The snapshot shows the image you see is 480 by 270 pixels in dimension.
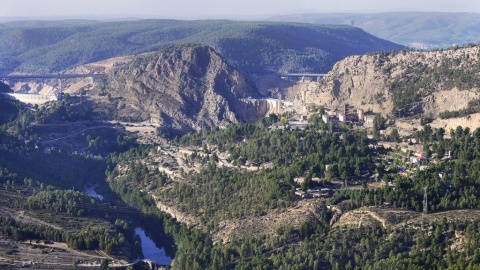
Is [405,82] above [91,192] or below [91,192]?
above

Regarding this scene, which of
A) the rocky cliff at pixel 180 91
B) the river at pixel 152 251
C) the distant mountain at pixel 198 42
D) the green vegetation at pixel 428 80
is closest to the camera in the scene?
the river at pixel 152 251

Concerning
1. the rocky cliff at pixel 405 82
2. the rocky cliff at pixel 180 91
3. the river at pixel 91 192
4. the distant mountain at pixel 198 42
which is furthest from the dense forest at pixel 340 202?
the distant mountain at pixel 198 42

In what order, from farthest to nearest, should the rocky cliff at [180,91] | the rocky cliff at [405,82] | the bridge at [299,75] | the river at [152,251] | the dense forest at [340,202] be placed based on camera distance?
the bridge at [299,75]
the rocky cliff at [180,91]
the rocky cliff at [405,82]
the river at [152,251]
the dense forest at [340,202]

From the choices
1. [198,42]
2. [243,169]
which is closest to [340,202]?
[243,169]

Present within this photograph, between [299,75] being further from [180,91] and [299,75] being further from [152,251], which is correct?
[152,251]

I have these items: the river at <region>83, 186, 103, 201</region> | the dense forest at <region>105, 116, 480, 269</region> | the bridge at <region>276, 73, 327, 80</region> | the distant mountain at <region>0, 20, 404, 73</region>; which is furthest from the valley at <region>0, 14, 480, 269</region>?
the distant mountain at <region>0, 20, 404, 73</region>

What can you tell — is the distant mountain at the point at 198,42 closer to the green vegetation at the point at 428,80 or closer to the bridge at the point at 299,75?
the bridge at the point at 299,75

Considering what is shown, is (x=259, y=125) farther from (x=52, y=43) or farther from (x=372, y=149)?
(x=52, y=43)
